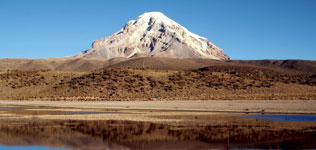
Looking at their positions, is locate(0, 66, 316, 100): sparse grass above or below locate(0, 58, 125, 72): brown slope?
below

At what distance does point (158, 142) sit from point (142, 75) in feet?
166

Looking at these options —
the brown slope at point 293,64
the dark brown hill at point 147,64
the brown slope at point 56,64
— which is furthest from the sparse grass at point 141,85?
the brown slope at point 56,64

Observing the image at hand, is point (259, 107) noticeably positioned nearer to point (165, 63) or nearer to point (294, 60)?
point (165, 63)

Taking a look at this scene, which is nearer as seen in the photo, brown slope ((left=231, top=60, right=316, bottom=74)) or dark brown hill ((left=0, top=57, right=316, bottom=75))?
dark brown hill ((left=0, top=57, right=316, bottom=75))

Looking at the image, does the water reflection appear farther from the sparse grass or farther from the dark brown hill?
the dark brown hill

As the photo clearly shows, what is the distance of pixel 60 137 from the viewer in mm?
20172

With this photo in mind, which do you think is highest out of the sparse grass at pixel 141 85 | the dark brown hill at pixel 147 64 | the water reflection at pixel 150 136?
the dark brown hill at pixel 147 64

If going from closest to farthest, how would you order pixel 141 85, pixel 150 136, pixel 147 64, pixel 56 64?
pixel 150 136
pixel 141 85
pixel 147 64
pixel 56 64

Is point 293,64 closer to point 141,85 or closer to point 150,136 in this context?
point 141,85

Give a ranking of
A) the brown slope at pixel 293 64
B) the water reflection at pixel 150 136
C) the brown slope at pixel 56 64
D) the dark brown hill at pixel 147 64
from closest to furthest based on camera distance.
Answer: the water reflection at pixel 150 136 → the dark brown hill at pixel 147 64 → the brown slope at pixel 293 64 → the brown slope at pixel 56 64

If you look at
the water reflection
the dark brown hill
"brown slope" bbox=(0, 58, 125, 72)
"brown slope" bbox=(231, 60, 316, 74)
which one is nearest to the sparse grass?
the water reflection

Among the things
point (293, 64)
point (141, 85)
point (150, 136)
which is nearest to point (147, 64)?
point (293, 64)

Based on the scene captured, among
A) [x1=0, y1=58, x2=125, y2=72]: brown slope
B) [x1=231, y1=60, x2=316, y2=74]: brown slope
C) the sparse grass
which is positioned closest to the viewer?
the sparse grass

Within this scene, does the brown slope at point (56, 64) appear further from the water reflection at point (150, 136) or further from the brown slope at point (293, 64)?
the water reflection at point (150, 136)
